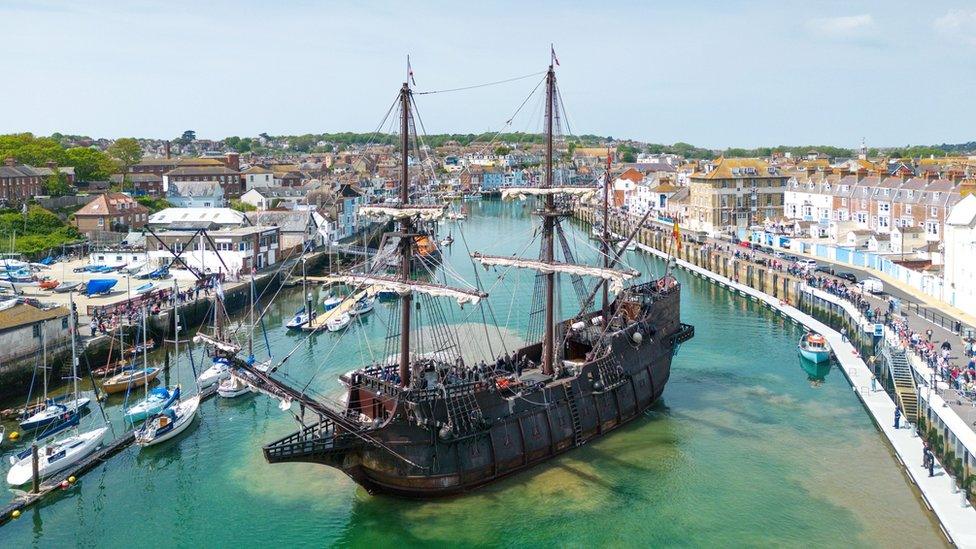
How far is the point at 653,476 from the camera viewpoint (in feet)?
88.7

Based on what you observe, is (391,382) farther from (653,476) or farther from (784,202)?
(784,202)

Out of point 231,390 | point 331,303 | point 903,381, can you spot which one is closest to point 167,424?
point 231,390

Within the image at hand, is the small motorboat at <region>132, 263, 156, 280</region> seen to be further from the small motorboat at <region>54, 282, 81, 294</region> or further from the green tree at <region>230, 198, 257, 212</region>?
the green tree at <region>230, 198, 257, 212</region>

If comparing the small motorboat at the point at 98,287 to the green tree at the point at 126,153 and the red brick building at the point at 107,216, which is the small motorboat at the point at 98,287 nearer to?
the red brick building at the point at 107,216

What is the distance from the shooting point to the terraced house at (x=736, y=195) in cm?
8369

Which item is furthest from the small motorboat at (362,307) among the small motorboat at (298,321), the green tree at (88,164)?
the green tree at (88,164)

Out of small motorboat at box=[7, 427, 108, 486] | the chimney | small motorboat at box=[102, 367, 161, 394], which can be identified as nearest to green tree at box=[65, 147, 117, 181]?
the chimney

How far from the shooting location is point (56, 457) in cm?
2692

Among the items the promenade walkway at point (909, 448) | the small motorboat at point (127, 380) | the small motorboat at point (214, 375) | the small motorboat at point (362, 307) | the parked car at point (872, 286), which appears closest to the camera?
the promenade walkway at point (909, 448)

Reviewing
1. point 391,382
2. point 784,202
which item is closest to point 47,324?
point 391,382

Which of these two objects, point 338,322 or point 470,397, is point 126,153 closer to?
point 338,322

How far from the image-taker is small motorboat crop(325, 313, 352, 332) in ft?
154

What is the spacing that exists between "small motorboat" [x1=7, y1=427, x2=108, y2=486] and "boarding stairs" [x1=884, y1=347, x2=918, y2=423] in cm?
2950

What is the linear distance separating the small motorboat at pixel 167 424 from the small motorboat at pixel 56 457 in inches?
56.2
